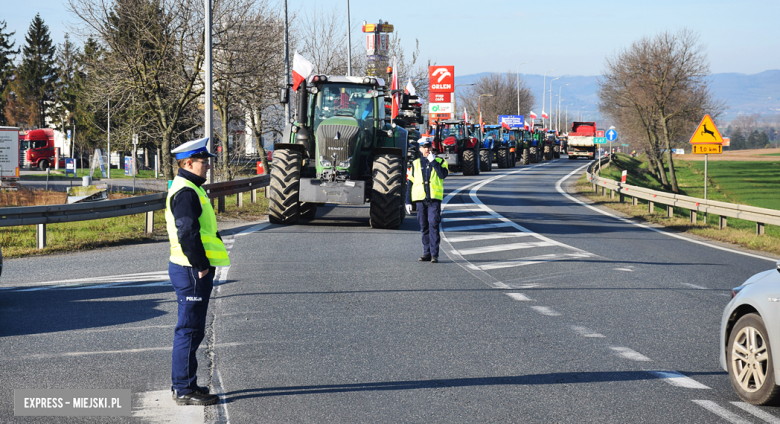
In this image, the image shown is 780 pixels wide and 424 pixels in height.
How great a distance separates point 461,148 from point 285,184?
2579 cm

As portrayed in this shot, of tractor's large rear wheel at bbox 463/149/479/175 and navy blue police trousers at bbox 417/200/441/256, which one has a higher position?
tractor's large rear wheel at bbox 463/149/479/175

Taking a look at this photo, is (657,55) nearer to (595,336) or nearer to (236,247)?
(236,247)

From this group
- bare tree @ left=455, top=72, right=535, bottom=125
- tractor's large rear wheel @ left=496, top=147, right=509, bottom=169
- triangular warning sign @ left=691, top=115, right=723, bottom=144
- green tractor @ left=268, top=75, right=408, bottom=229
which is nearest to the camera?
green tractor @ left=268, top=75, right=408, bottom=229

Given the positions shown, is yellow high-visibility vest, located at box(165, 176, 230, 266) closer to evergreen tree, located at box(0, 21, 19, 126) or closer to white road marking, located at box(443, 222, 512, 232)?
white road marking, located at box(443, 222, 512, 232)

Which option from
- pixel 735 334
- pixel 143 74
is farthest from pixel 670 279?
pixel 143 74

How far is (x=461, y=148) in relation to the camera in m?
41.9

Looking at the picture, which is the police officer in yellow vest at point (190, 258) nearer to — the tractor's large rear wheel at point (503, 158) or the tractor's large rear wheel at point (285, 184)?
the tractor's large rear wheel at point (285, 184)

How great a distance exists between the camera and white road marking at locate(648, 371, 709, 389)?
5836 mm

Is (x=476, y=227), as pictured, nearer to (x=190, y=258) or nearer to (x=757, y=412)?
(x=757, y=412)

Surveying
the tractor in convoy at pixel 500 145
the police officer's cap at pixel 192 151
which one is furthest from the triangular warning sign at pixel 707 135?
the tractor in convoy at pixel 500 145

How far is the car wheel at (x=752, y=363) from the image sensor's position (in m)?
5.24

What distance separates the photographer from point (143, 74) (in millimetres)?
26984

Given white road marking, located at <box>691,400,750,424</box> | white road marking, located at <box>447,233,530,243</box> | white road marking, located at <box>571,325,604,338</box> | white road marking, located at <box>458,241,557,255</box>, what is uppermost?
white road marking, located at <box>447,233,530,243</box>

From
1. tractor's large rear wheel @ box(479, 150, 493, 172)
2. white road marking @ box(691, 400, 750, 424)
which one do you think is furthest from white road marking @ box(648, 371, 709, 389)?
tractor's large rear wheel @ box(479, 150, 493, 172)
